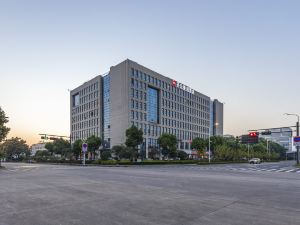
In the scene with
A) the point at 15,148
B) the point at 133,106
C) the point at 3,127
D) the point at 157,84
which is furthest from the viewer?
the point at 15,148

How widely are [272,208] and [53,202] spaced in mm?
7206

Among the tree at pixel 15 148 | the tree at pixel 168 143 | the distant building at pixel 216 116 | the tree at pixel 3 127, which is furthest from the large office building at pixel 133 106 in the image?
the tree at pixel 3 127

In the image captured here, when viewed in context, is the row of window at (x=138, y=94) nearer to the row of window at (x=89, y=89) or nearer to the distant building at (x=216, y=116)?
the row of window at (x=89, y=89)

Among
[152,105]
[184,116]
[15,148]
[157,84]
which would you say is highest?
[157,84]

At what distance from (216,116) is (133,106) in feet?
219

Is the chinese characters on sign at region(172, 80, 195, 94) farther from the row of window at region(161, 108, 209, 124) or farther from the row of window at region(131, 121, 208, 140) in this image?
the row of window at region(131, 121, 208, 140)

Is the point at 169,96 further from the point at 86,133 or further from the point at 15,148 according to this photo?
the point at 15,148

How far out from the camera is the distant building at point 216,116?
5349 inches

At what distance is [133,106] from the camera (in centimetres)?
8644

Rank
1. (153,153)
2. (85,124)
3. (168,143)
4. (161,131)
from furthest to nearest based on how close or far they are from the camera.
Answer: (85,124), (161,131), (153,153), (168,143)

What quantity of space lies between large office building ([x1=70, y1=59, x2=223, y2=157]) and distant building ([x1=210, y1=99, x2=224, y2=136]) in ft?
56.1

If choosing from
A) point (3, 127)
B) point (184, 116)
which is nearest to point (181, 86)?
point (184, 116)

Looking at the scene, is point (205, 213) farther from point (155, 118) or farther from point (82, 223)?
point (155, 118)

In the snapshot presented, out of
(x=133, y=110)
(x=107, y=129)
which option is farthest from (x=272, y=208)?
(x=107, y=129)
